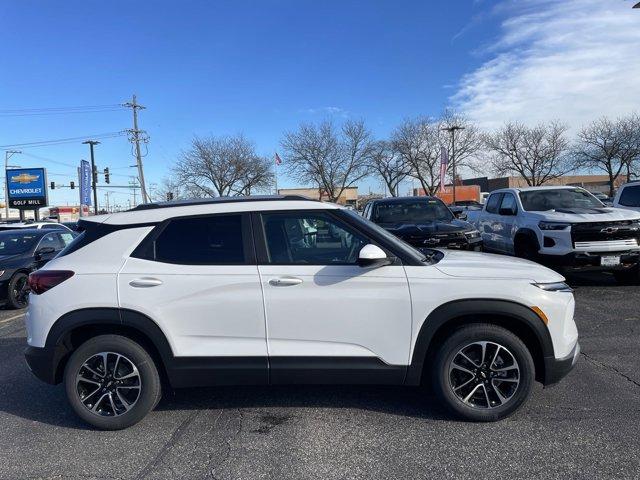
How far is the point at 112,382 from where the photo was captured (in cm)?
382

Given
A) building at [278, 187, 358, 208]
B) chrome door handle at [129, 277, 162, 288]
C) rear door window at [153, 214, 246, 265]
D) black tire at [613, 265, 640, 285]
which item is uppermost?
building at [278, 187, 358, 208]

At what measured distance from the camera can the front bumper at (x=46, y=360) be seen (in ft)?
12.5

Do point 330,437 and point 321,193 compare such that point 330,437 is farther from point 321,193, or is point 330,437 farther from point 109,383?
point 321,193

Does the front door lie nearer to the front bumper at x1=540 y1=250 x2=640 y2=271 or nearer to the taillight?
the taillight

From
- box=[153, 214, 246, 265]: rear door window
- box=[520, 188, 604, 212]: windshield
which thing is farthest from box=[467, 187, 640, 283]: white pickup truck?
box=[153, 214, 246, 265]: rear door window

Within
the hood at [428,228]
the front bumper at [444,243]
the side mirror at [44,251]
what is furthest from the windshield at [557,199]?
the side mirror at [44,251]

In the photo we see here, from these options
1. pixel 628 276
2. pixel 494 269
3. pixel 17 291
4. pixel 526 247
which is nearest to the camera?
pixel 494 269

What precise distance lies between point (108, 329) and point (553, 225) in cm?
745

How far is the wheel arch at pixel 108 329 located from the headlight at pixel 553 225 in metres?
7.14

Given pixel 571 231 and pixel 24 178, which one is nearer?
pixel 571 231

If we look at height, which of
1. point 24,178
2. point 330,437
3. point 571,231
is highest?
point 24,178

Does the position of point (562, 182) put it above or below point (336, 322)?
above

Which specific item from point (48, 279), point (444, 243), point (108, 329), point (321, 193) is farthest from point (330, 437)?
point (321, 193)

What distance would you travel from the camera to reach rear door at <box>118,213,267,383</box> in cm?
369
